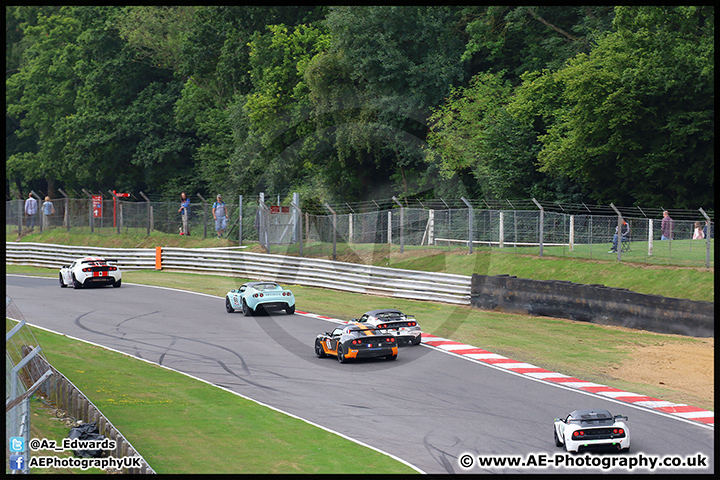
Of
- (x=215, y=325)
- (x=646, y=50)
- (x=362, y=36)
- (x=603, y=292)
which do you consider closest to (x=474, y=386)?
(x=603, y=292)

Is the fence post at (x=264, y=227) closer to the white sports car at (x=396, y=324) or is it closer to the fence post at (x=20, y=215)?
the white sports car at (x=396, y=324)

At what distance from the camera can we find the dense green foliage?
36656 millimetres

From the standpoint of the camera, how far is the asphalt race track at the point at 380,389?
11.6m

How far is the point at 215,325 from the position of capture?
2256cm

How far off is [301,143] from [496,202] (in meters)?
16.3

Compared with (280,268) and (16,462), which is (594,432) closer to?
(16,462)

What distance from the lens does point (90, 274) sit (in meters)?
30.7

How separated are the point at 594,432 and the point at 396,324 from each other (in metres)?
8.53

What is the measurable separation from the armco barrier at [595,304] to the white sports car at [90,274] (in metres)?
14.5

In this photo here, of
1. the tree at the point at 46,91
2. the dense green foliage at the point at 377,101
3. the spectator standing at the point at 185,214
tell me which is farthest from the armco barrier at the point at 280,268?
the tree at the point at 46,91

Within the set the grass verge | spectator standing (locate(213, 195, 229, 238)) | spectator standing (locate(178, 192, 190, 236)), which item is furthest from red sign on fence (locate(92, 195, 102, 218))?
the grass verge

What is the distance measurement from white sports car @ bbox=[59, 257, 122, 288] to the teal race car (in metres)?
8.64

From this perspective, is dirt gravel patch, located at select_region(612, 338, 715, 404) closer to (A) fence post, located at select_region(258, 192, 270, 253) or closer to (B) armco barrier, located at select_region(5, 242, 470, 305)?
(B) armco barrier, located at select_region(5, 242, 470, 305)

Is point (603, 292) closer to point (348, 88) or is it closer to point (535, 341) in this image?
point (535, 341)
